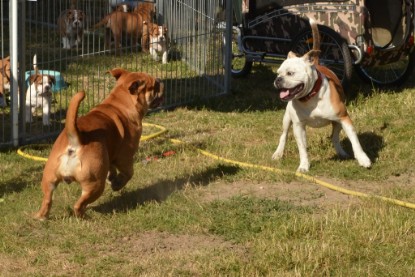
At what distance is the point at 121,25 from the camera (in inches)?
434

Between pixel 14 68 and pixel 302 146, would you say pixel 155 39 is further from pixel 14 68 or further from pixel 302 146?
pixel 302 146

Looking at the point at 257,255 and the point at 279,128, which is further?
the point at 279,128

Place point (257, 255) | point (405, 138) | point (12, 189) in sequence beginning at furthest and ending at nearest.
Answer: point (405, 138)
point (12, 189)
point (257, 255)

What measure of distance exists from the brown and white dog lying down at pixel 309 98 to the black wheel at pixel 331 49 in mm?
2326

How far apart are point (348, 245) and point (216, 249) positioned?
866 millimetres

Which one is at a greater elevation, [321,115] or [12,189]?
[321,115]

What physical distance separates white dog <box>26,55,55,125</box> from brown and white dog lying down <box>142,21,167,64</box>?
1775 mm

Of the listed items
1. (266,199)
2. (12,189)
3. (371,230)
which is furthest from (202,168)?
(371,230)

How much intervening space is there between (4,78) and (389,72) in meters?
5.16

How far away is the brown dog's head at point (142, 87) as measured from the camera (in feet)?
22.1

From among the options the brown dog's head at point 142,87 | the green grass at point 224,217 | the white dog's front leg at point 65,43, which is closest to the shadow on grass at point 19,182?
the green grass at point 224,217

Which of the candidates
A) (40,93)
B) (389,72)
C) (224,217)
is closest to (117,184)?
(224,217)

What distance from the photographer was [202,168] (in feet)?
25.7

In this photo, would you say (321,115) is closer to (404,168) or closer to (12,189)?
(404,168)
